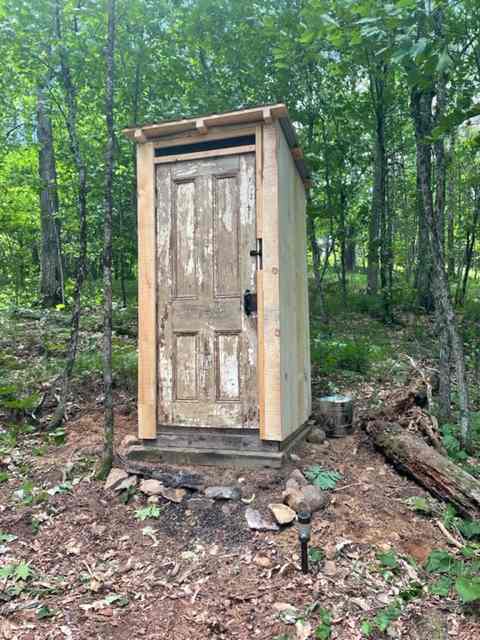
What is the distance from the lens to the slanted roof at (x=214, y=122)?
385 cm

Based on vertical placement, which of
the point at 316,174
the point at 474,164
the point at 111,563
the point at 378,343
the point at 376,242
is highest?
the point at 474,164

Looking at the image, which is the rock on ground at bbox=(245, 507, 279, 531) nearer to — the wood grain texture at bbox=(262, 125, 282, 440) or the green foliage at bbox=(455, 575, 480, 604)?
the wood grain texture at bbox=(262, 125, 282, 440)

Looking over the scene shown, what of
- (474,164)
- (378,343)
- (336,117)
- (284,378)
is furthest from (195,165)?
(474,164)

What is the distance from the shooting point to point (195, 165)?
13.5 feet

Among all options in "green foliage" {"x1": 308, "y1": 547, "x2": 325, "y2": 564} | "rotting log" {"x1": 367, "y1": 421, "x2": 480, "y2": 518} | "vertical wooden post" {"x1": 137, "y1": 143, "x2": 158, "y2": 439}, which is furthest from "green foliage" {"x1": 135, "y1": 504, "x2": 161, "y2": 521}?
"rotting log" {"x1": 367, "y1": 421, "x2": 480, "y2": 518}

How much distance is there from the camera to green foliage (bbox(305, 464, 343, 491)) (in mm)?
3684

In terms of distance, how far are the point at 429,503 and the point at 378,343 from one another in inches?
196

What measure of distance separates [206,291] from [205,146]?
4.12ft

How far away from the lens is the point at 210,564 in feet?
9.53

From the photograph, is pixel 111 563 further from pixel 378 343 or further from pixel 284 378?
pixel 378 343

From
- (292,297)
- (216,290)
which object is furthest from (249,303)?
(292,297)

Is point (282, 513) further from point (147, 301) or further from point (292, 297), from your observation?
point (147, 301)

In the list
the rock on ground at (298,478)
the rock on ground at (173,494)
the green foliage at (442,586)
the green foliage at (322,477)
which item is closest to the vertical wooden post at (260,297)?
the rock on ground at (298,478)

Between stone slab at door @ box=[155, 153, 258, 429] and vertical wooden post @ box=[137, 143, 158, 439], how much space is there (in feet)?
0.17
